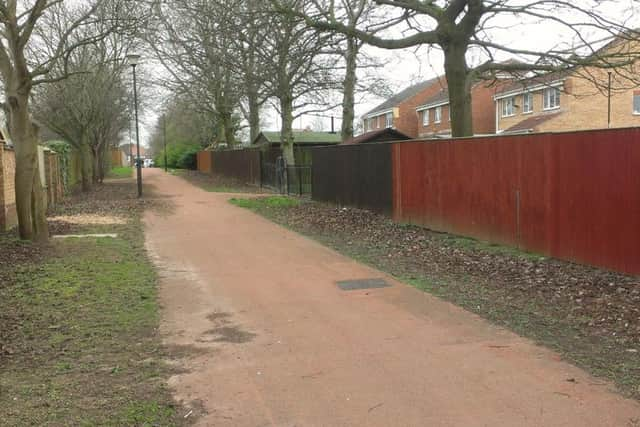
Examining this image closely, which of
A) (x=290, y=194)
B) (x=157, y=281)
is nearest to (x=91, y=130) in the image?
(x=290, y=194)

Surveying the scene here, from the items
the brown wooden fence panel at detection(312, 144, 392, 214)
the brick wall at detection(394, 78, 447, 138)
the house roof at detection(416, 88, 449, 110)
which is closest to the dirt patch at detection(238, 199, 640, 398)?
the brown wooden fence panel at detection(312, 144, 392, 214)

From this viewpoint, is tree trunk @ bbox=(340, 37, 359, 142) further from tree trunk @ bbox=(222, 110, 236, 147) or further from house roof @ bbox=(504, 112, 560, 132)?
house roof @ bbox=(504, 112, 560, 132)

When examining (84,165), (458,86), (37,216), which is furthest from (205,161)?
(37,216)

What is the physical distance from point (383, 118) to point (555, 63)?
4638cm

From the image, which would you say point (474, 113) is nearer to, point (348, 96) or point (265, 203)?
point (348, 96)

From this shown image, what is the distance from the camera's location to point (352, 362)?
17.2 ft

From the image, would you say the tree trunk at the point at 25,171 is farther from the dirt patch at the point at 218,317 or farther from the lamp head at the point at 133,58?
the lamp head at the point at 133,58

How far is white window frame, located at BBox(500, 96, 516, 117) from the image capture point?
4215 centimetres

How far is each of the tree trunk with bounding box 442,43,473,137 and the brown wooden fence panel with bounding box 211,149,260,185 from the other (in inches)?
743

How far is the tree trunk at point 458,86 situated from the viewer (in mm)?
14086

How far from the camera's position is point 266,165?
30812 mm

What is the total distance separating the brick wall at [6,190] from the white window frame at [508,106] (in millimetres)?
33991

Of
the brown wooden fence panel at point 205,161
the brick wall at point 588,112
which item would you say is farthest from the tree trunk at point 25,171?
the brown wooden fence panel at point 205,161

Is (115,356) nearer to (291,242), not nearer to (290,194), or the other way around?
(291,242)
